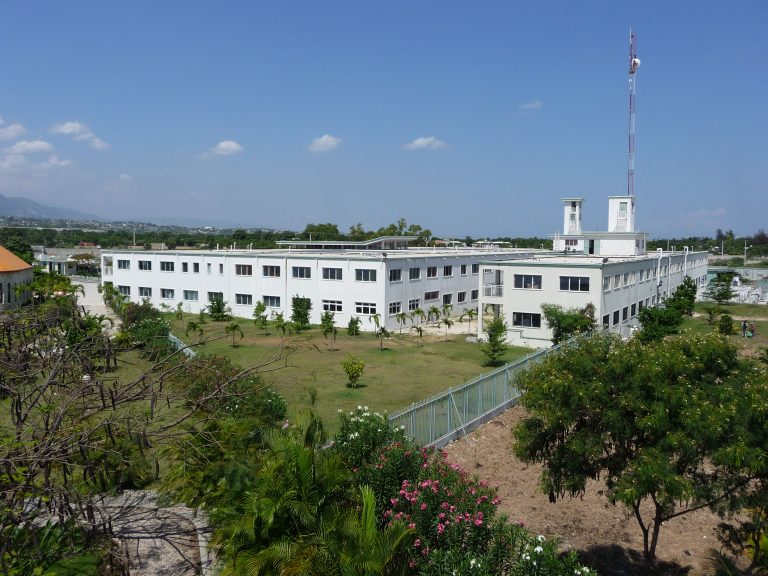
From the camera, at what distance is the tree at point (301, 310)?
41.6 meters

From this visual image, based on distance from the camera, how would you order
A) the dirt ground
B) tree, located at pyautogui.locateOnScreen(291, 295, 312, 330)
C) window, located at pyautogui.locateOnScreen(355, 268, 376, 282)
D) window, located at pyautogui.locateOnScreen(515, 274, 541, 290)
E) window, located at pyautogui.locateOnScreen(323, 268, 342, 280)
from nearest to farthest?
the dirt ground
window, located at pyautogui.locateOnScreen(515, 274, 541, 290)
window, located at pyautogui.locateOnScreen(355, 268, 376, 282)
tree, located at pyautogui.locateOnScreen(291, 295, 312, 330)
window, located at pyautogui.locateOnScreen(323, 268, 342, 280)

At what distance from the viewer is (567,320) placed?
32031 millimetres

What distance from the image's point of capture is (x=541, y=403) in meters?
10.4

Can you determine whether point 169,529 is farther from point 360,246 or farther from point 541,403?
point 360,246

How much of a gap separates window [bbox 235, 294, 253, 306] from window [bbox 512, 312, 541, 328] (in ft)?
64.1

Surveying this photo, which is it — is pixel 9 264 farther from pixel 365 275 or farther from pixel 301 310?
pixel 365 275

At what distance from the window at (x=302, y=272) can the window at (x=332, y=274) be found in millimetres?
1219

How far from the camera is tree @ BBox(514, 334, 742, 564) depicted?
8891 millimetres

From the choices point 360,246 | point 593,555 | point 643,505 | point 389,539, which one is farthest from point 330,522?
point 360,246

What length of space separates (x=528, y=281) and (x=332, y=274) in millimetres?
13296

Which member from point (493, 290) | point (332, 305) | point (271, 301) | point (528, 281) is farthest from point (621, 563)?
point (271, 301)

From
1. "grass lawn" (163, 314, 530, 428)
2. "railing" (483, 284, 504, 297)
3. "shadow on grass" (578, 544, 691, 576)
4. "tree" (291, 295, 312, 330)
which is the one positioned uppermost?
"railing" (483, 284, 504, 297)

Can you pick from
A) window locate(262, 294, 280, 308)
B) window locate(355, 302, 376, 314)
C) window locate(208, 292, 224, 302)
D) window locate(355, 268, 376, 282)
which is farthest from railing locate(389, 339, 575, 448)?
window locate(208, 292, 224, 302)

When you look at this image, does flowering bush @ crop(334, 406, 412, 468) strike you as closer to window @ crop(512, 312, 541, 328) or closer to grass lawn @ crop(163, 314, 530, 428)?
grass lawn @ crop(163, 314, 530, 428)
